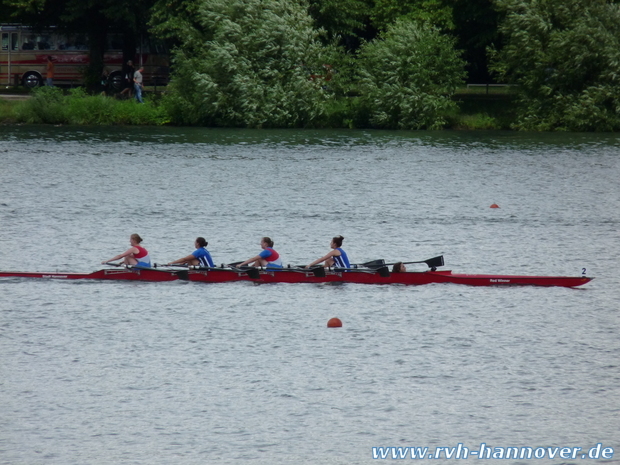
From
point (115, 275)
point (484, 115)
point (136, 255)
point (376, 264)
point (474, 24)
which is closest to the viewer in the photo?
point (376, 264)

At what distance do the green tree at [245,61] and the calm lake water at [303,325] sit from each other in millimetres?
13123

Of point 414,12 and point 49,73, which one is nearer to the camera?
point 414,12

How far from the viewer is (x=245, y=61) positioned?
6450 centimetres

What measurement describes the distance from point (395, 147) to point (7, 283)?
34560 mm

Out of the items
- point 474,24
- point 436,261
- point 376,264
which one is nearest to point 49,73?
point 474,24

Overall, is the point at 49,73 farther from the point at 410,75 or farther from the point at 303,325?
the point at 303,325

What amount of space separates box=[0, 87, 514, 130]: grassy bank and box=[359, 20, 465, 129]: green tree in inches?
74.1

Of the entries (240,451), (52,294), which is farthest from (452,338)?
(52,294)

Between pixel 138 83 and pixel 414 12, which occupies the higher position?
pixel 414 12

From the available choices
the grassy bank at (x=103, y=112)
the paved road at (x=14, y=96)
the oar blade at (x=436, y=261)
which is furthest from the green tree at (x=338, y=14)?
the oar blade at (x=436, y=261)

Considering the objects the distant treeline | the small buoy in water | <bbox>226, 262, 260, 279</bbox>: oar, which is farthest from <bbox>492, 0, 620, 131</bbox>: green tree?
the small buoy in water

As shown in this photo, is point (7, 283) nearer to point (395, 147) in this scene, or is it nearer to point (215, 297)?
point (215, 297)

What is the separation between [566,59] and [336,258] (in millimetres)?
40422

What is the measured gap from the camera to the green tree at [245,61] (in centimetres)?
6431
